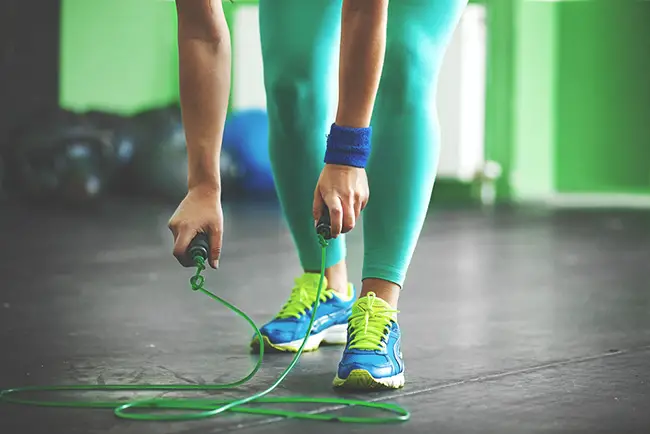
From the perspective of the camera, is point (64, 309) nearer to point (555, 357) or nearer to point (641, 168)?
point (555, 357)

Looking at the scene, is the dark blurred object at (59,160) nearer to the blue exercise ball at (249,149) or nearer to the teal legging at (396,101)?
Answer: the blue exercise ball at (249,149)

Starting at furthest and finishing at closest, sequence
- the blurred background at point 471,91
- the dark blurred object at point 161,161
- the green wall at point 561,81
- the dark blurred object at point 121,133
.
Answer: the green wall at point 561,81 → the blurred background at point 471,91 → the dark blurred object at point 121,133 → the dark blurred object at point 161,161

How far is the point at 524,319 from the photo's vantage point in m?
1.99

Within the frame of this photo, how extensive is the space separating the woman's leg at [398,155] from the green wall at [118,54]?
525cm

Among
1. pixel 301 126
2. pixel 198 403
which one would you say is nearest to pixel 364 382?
pixel 198 403

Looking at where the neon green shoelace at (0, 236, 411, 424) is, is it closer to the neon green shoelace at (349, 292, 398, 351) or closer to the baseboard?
the neon green shoelace at (349, 292, 398, 351)

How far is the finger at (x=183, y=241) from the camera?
129 centimetres

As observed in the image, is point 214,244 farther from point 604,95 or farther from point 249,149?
point 604,95

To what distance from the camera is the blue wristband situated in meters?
1.30

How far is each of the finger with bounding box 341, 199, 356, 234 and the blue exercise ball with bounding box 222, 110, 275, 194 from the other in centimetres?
412

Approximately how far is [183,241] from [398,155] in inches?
14.0

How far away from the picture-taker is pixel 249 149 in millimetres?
5457

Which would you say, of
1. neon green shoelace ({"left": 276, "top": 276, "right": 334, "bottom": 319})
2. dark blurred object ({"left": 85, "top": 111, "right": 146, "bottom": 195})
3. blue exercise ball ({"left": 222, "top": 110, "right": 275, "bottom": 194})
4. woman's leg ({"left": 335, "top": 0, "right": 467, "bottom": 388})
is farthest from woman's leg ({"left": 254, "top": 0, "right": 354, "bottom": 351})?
dark blurred object ({"left": 85, "top": 111, "right": 146, "bottom": 195})

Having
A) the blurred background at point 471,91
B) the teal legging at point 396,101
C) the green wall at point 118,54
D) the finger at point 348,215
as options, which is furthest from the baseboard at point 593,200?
the finger at point 348,215
